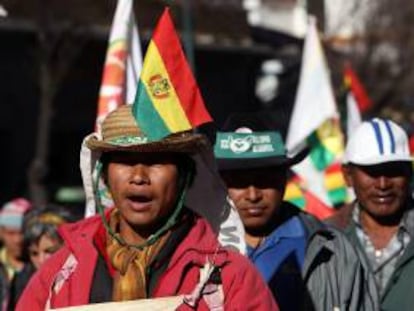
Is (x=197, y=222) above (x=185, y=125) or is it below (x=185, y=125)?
below

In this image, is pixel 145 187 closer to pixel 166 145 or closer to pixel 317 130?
pixel 166 145

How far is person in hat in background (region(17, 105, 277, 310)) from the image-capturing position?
393 cm

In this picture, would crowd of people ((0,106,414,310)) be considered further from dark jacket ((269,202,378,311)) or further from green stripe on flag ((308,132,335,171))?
green stripe on flag ((308,132,335,171))

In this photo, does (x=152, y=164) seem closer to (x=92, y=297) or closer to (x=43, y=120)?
(x=92, y=297)

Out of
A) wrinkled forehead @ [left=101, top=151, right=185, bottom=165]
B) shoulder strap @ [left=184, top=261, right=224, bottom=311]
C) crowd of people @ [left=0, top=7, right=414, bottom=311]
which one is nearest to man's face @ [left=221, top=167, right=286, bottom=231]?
crowd of people @ [left=0, top=7, right=414, bottom=311]

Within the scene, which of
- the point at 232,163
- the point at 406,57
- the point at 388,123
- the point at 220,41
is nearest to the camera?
the point at 232,163

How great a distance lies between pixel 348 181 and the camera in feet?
22.7

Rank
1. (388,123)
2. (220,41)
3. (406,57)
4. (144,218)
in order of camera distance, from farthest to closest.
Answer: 1. (406,57)
2. (220,41)
3. (388,123)
4. (144,218)

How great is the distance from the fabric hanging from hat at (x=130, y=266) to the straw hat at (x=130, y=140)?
28cm

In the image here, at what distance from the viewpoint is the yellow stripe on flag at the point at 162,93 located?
159 inches

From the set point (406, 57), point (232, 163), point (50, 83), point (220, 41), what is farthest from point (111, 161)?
point (406, 57)

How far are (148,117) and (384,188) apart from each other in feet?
8.59

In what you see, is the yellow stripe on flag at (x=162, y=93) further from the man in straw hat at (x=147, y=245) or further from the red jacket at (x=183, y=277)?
the red jacket at (x=183, y=277)

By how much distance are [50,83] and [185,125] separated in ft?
49.6
